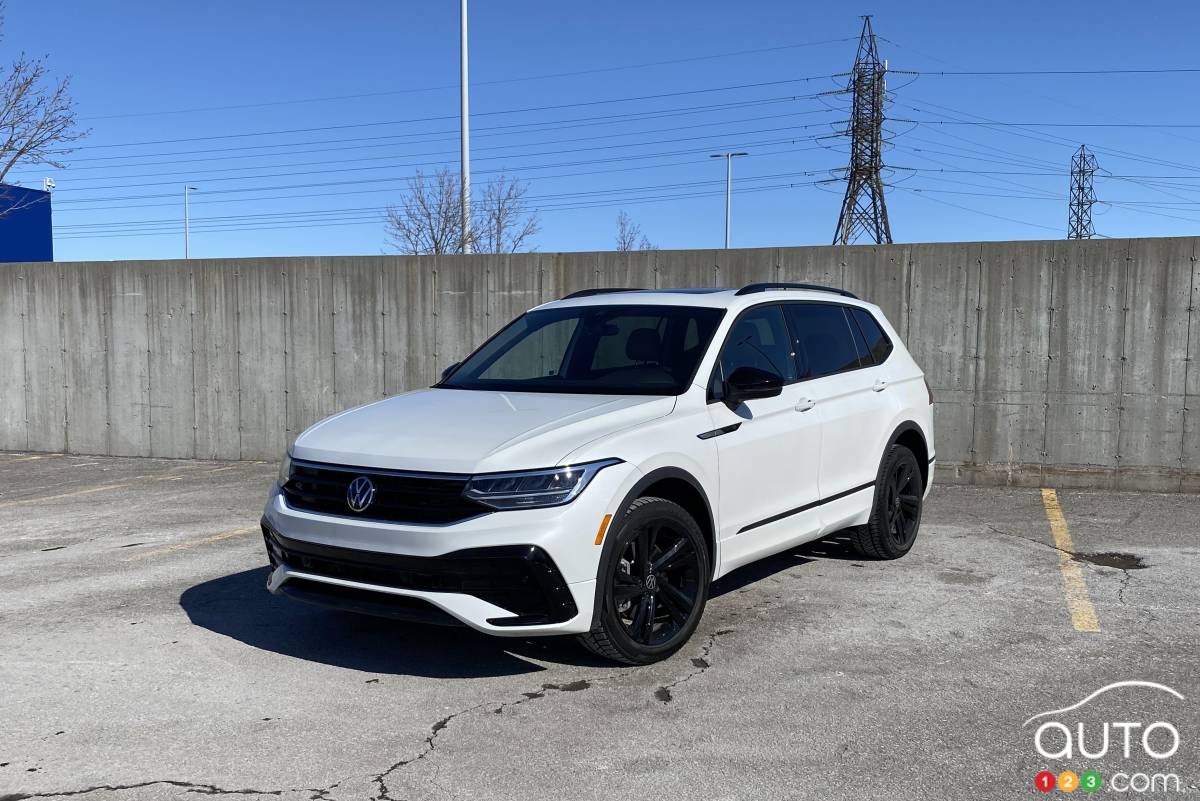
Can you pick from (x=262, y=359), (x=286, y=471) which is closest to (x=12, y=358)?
(x=262, y=359)

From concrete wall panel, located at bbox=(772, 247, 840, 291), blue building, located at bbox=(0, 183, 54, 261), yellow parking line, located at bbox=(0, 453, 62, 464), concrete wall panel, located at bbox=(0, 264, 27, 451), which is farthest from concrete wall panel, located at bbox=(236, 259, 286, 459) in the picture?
blue building, located at bbox=(0, 183, 54, 261)

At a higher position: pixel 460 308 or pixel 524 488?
pixel 460 308

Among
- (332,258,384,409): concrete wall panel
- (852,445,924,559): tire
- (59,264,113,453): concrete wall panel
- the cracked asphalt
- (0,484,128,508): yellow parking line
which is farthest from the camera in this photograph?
(59,264,113,453): concrete wall panel

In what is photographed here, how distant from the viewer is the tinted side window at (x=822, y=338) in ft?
19.6

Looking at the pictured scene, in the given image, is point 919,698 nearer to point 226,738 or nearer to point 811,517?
point 811,517

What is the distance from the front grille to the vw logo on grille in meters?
0.02

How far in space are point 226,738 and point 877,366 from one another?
445 centimetres

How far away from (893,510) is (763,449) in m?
1.85

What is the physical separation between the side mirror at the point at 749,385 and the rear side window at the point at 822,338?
79 centimetres

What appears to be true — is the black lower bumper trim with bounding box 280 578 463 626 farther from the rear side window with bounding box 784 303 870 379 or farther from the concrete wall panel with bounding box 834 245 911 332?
the concrete wall panel with bounding box 834 245 911 332

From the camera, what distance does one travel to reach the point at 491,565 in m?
4.09

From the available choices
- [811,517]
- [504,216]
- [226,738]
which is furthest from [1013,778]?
[504,216]

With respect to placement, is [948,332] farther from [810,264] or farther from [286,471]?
[286,471]

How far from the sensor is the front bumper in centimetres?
409
